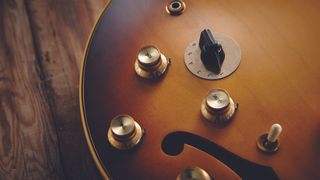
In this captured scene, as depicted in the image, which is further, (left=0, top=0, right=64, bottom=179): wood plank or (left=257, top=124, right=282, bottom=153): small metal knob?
(left=0, top=0, right=64, bottom=179): wood plank

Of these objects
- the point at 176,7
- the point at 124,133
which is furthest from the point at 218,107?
the point at 176,7

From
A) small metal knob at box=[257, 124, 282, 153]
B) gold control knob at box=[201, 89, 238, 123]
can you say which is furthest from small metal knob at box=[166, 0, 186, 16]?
small metal knob at box=[257, 124, 282, 153]

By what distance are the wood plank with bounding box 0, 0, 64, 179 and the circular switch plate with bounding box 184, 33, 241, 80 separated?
1.38 ft

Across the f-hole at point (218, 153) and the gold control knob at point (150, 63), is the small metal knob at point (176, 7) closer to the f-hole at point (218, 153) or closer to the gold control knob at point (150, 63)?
the gold control knob at point (150, 63)

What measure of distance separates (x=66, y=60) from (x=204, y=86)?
47 cm

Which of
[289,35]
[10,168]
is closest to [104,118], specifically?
[10,168]

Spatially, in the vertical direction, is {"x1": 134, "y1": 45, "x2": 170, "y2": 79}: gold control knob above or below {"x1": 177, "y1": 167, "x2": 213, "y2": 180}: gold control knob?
above

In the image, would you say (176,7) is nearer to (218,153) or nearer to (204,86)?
(204,86)

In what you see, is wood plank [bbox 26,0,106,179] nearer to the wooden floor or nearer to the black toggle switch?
the wooden floor

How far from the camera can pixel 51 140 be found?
105 centimetres

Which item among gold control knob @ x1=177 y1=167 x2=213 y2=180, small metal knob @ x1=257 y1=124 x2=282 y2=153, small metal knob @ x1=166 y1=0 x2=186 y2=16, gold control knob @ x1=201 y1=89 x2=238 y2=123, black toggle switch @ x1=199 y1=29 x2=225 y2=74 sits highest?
small metal knob @ x1=166 y1=0 x2=186 y2=16

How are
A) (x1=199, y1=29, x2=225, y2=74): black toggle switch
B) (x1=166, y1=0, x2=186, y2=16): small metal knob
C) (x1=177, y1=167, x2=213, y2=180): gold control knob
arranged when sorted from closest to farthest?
1. (x1=177, y1=167, x2=213, y2=180): gold control knob
2. (x1=199, y1=29, x2=225, y2=74): black toggle switch
3. (x1=166, y1=0, x2=186, y2=16): small metal knob

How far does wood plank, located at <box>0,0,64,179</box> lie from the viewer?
1.02 m

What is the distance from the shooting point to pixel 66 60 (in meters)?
1.15
